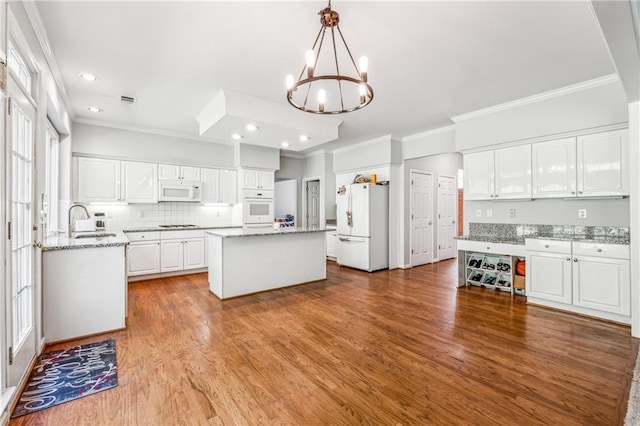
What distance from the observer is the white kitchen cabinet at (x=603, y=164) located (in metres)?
3.31

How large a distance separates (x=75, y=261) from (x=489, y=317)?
4345mm

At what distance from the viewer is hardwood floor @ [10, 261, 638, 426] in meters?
1.80

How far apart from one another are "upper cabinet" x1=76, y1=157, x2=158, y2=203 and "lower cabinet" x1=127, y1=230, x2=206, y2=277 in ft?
2.39

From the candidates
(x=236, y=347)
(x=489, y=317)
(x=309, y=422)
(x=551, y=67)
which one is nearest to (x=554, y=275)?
(x=489, y=317)

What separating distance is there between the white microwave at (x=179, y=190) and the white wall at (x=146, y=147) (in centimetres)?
43

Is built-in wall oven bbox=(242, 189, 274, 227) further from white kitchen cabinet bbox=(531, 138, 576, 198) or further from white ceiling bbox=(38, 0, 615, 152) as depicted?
white kitchen cabinet bbox=(531, 138, 576, 198)

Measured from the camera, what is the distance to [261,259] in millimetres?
4324

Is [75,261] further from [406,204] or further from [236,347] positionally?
[406,204]

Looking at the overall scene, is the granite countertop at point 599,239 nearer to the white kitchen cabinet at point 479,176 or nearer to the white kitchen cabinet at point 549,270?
the white kitchen cabinet at point 549,270

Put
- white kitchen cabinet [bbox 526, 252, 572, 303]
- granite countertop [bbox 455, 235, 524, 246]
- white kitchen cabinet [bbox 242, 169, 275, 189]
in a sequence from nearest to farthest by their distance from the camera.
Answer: white kitchen cabinet [bbox 526, 252, 572, 303] < granite countertop [bbox 455, 235, 524, 246] < white kitchen cabinet [bbox 242, 169, 275, 189]

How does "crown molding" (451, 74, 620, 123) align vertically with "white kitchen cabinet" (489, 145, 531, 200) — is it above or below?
above

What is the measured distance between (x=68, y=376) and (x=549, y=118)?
561 cm

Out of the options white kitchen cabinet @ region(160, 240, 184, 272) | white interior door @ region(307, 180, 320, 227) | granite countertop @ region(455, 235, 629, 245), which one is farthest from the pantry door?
white interior door @ region(307, 180, 320, 227)

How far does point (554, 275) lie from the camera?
3.57 meters
